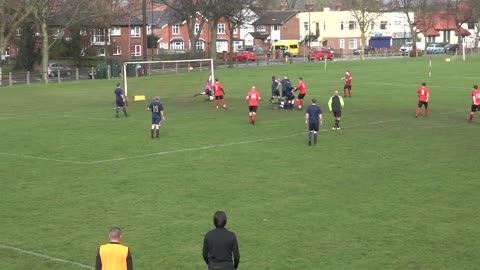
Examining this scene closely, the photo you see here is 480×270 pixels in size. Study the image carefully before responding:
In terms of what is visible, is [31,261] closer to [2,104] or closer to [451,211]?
[451,211]

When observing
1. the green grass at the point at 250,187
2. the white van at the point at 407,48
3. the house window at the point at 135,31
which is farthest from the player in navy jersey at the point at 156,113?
the white van at the point at 407,48

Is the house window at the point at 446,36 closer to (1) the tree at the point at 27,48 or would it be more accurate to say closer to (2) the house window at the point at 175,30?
(2) the house window at the point at 175,30

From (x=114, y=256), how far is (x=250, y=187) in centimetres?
1090

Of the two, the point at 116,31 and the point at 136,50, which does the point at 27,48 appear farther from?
the point at 136,50

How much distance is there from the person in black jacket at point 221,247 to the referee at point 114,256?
1.13 meters

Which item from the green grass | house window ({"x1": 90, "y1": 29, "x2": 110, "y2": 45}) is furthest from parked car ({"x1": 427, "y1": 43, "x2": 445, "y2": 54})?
the green grass

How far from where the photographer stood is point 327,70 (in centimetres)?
7369

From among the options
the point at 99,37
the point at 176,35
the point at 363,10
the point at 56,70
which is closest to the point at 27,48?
the point at 56,70

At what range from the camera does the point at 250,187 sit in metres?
20.3

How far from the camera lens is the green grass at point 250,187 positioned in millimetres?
14484

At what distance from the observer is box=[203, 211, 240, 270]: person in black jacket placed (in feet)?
32.3

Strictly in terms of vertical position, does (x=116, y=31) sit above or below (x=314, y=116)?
above

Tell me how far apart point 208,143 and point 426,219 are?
13.3 metres

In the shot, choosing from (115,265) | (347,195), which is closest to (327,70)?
(347,195)
